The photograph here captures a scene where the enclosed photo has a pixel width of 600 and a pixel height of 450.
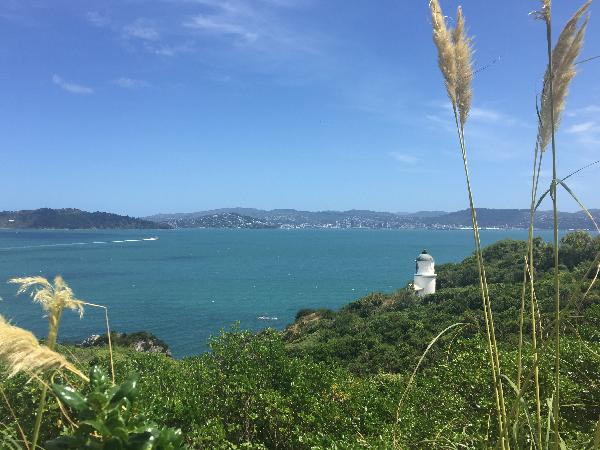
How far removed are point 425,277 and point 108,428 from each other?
26.2 metres

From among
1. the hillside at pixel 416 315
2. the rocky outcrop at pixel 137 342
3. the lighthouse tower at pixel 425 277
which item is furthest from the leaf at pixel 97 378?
the lighthouse tower at pixel 425 277

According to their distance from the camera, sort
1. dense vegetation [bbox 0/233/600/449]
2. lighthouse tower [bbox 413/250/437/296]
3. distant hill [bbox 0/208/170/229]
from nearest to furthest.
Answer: dense vegetation [bbox 0/233/600/449] → lighthouse tower [bbox 413/250/437/296] → distant hill [bbox 0/208/170/229]

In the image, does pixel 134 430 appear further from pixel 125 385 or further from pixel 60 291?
pixel 60 291

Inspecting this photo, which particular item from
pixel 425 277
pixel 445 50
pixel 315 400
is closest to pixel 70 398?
pixel 445 50

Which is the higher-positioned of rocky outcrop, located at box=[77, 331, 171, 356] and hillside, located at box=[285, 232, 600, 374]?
hillside, located at box=[285, 232, 600, 374]

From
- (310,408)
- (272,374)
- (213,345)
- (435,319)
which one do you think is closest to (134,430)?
(310,408)

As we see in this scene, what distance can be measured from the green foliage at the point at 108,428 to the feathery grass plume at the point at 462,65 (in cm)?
164

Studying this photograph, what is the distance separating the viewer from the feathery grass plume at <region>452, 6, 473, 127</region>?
1933 mm

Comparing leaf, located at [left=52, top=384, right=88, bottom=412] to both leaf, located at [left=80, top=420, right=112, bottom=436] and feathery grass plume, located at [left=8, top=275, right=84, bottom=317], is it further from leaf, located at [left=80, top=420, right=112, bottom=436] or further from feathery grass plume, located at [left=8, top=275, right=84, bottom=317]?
feathery grass plume, located at [left=8, top=275, right=84, bottom=317]

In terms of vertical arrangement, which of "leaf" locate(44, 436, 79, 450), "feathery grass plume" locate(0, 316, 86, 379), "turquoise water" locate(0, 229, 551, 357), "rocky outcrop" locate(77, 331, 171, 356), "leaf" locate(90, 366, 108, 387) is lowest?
"turquoise water" locate(0, 229, 551, 357)

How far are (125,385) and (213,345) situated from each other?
4319 millimetres

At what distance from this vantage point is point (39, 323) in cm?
3247

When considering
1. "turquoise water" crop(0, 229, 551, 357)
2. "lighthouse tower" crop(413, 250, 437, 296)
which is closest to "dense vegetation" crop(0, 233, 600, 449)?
"turquoise water" crop(0, 229, 551, 357)

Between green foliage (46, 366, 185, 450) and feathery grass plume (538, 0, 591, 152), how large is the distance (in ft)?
5.44
